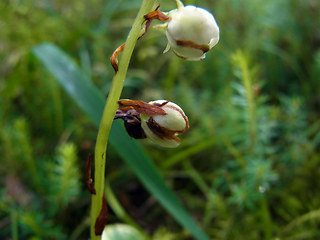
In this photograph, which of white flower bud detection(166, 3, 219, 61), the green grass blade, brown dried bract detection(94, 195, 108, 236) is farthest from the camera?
the green grass blade

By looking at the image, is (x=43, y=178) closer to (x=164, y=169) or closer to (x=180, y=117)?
(x=164, y=169)

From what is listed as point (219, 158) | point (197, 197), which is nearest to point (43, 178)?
point (197, 197)

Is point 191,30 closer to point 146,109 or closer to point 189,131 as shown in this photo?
point 146,109

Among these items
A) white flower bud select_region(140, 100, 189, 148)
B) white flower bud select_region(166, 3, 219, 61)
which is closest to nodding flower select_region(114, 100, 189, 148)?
white flower bud select_region(140, 100, 189, 148)

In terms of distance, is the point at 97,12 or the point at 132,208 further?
the point at 97,12

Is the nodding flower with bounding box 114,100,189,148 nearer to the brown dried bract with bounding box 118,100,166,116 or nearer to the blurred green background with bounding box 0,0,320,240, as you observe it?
the brown dried bract with bounding box 118,100,166,116

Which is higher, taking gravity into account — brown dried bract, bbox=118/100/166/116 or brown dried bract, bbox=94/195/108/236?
brown dried bract, bbox=118/100/166/116

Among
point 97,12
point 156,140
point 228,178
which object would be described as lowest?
point 228,178

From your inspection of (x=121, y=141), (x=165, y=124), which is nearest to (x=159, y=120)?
(x=165, y=124)
